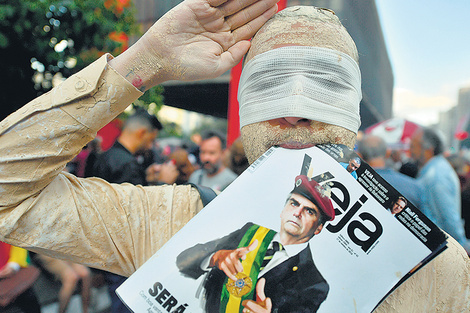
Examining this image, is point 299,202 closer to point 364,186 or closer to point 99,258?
point 364,186

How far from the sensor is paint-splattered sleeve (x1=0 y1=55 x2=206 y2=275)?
107 centimetres

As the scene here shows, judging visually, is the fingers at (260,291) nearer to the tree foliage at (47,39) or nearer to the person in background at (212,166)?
the person in background at (212,166)

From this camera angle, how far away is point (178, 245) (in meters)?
1.01

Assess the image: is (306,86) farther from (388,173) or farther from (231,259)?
(388,173)

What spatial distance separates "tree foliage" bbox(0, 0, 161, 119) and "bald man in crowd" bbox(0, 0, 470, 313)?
360 centimetres

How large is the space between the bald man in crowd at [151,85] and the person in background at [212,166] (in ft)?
9.13

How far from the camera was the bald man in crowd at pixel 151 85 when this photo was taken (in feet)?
3.54

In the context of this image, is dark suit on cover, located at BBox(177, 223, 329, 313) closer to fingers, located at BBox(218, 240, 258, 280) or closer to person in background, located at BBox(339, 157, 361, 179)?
fingers, located at BBox(218, 240, 258, 280)

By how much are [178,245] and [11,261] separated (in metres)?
3.24

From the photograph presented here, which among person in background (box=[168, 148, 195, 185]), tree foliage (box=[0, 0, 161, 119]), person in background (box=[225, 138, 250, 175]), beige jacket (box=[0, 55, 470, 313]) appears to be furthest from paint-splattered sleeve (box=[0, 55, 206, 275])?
tree foliage (box=[0, 0, 161, 119])

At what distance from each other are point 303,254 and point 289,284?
0.29ft

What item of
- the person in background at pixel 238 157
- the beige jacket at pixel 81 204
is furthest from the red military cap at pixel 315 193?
the person in background at pixel 238 157

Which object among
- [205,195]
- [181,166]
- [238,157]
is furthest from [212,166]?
[205,195]

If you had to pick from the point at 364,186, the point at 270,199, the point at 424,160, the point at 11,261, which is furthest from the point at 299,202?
the point at 424,160
